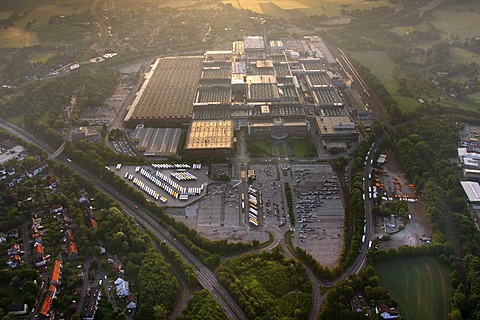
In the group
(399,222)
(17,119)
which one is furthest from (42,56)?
(399,222)

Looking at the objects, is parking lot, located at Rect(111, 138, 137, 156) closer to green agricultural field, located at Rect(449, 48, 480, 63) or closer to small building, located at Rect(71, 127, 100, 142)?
small building, located at Rect(71, 127, 100, 142)

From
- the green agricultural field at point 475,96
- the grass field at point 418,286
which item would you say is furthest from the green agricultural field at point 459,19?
the grass field at point 418,286

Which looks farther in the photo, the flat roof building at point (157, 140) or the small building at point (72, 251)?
the flat roof building at point (157, 140)

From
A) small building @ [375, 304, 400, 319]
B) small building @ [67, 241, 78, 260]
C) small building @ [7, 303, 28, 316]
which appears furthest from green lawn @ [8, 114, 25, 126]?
small building @ [375, 304, 400, 319]

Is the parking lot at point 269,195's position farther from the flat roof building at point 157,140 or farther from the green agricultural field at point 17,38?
the green agricultural field at point 17,38

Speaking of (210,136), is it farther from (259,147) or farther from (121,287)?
(121,287)

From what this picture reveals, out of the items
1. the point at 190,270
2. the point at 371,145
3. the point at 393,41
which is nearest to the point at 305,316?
the point at 190,270
